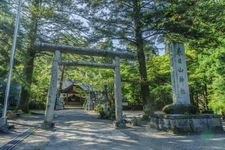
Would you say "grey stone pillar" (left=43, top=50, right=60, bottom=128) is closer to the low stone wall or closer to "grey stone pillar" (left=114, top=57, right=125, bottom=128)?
"grey stone pillar" (left=114, top=57, right=125, bottom=128)

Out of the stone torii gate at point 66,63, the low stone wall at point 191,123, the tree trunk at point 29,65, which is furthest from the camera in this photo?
the tree trunk at point 29,65

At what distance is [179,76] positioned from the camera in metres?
14.0

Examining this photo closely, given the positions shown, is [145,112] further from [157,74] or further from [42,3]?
[42,3]

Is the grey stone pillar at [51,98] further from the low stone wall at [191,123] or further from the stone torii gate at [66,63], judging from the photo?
the low stone wall at [191,123]

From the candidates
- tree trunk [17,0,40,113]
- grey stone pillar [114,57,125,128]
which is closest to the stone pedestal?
grey stone pillar [114,57,125,128]

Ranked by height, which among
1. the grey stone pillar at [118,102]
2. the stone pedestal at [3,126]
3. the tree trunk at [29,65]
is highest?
the tree trunk at [29,65]

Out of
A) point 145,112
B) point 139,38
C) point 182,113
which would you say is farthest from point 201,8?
point 145,112

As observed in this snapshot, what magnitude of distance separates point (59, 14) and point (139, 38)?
7.33 metres

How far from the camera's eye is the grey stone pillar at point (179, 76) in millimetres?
13945

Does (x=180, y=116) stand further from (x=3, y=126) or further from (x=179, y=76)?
(x=3, y=126)

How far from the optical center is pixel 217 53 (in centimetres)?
1794

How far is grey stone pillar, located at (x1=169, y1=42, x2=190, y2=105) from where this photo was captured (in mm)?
13945

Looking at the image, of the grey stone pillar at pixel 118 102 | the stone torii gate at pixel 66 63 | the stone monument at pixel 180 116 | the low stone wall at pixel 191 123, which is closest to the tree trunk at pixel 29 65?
the stone torii gate at pixel 66 63

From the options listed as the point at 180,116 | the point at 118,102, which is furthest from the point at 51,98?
the point at 180,116
